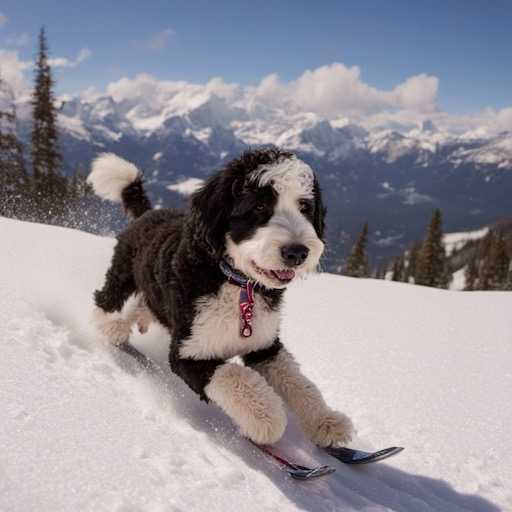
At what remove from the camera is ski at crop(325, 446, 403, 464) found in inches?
141

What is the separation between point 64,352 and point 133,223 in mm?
1967

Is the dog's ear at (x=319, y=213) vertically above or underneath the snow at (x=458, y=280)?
above

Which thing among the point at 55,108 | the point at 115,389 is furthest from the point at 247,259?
the point at 55,108

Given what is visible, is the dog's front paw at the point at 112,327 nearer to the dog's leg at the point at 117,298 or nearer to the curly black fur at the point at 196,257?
the dog's leg at the point at 117,298

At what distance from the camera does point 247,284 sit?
3594 millimetres

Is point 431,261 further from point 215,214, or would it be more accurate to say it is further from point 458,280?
point 458,280

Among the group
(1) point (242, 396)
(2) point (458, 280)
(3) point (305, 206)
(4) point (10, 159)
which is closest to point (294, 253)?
(3) point (305, 206)

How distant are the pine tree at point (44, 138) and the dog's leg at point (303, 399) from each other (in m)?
30.7

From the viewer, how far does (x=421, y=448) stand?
4129 millimetres

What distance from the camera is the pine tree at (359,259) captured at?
5006cm

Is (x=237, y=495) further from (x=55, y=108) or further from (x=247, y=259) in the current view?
(x=55, y=108)

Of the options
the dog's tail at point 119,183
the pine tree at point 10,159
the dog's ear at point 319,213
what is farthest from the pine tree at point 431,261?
the dog's ear at point 319,213

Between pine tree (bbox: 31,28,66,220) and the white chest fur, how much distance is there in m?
30.8

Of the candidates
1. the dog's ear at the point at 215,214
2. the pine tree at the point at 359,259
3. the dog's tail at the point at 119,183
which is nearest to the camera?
the dog's ear at the point at 215,214
